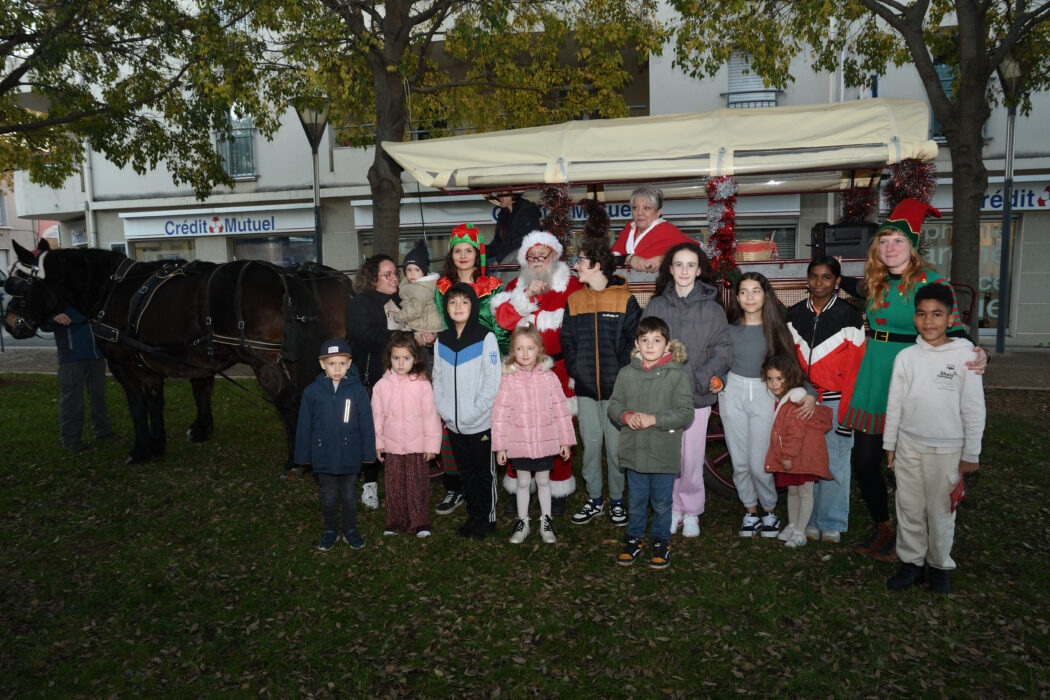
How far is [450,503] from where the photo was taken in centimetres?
538

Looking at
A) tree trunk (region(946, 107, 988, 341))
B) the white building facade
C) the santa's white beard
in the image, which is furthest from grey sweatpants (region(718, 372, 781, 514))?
the white building facade

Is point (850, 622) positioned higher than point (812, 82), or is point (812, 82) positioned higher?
point (812, 82)

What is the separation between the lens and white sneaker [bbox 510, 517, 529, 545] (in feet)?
15.4

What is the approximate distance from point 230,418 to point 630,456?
6479 mm

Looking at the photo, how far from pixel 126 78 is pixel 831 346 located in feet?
37.1

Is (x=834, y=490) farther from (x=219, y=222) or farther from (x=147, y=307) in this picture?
(x=219, y=222)

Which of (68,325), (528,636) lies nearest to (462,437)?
(528,636)

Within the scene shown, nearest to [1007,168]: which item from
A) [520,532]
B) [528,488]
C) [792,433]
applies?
[792,433]

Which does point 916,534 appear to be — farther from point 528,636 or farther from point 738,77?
point 738,77

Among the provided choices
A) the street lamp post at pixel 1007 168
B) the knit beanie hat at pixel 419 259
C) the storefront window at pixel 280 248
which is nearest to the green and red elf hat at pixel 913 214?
the knit beanie hat at pixel 419 259

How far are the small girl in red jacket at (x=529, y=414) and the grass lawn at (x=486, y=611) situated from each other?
0.63 m

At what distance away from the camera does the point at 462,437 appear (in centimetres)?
482

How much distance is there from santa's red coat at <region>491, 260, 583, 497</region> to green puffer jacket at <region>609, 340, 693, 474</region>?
2.59 ft

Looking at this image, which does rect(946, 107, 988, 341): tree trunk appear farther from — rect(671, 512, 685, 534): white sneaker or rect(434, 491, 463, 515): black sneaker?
rect(434, 491, 463, 515): black sneaker
